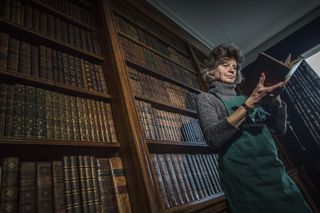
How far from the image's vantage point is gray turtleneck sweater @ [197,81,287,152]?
36.6 inches

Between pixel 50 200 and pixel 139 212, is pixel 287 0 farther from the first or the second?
pixel 50 200

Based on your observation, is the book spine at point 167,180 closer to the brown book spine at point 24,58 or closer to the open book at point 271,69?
the open book at point 271,69

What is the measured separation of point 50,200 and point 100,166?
24 cm

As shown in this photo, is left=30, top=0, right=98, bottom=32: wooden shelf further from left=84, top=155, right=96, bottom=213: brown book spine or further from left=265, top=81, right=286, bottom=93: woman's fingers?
left=265, top=81, right=286, bottom=93: woman's fingers

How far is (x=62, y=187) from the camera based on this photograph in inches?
31.3

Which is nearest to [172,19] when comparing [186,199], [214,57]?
[214,57]

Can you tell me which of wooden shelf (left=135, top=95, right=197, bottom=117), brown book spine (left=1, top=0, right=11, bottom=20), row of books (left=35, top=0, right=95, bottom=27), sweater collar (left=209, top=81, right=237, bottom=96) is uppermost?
row of books (left=35, top=0, right=95, bottom=27)

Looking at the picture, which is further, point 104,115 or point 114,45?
point 114,45

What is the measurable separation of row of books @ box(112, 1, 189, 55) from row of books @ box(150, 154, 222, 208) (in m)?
1.18

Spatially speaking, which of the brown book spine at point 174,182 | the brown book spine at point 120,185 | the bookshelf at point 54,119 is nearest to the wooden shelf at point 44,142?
the bookshelf at point 54,119

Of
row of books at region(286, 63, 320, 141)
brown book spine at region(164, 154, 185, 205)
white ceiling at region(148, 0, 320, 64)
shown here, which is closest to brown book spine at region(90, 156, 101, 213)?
brown book spine at region(164, 154, 185, 205)

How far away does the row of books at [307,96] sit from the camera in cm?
265

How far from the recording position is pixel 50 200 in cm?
75

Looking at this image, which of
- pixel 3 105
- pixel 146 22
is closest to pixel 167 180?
pixel 3 105
